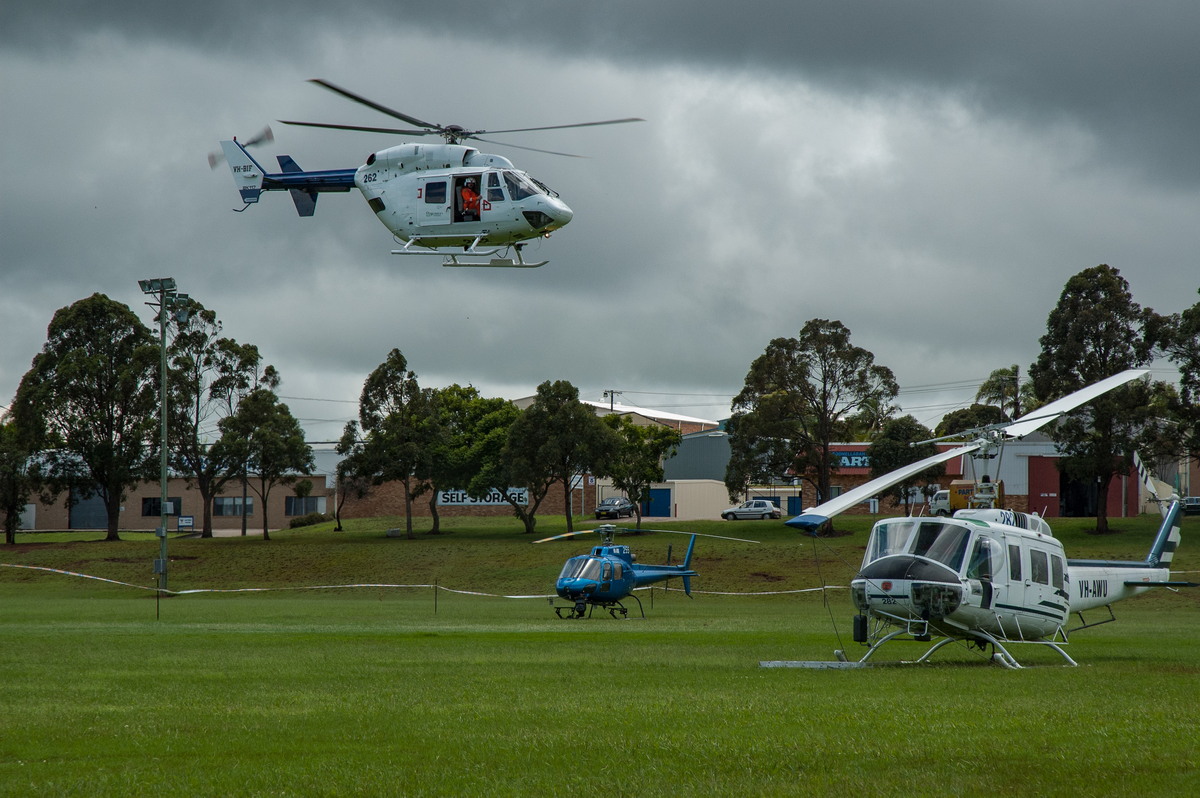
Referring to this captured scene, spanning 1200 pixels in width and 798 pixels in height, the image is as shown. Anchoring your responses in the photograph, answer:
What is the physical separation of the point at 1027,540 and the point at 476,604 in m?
23.9

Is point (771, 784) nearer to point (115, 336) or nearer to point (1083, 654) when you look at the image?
point (1083, 654)

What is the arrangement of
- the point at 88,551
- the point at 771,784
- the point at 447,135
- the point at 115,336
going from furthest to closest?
the point at 115,336 < the point at 88,551 < the point at 447,135 < the point at 771,784

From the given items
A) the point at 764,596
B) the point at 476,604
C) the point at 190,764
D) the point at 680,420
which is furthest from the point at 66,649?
the point at 680,420

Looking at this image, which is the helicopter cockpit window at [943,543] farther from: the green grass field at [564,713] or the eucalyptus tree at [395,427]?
the eucalyptus tree at [395,427]

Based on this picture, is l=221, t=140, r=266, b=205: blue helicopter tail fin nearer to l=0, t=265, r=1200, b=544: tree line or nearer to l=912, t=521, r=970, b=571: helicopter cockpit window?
l=912, t=521, r=970, b=571: helicopter cockpit window

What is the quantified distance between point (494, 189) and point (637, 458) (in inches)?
1535

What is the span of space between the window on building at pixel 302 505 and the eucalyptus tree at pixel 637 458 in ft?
117

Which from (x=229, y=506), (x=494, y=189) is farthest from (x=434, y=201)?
(x=229, y=506)

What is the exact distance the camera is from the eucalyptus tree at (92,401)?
203ft

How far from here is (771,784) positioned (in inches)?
309

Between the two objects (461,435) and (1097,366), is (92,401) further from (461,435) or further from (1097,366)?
(1097,366)

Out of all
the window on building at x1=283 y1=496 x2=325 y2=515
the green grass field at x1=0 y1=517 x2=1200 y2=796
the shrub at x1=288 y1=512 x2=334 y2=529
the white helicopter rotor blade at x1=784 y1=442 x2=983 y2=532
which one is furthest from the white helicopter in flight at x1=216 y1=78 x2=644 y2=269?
the window on building at x1=283 y1=496 x2=325 y2=515

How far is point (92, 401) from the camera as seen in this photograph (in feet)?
206

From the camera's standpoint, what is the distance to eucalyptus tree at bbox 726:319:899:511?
5778 centimetres
